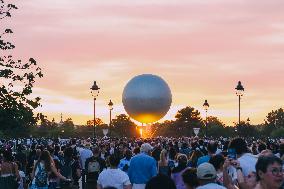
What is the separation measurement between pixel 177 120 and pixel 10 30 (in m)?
158

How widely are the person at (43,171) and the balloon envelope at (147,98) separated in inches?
3772

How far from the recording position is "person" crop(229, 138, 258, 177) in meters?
11.1

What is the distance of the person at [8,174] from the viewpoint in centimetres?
1741

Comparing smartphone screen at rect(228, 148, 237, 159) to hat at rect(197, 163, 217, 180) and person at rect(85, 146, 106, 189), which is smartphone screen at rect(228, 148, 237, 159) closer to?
hat at rect(197, 163, 217, 180)

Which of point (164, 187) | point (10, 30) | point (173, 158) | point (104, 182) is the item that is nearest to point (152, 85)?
point (10, 30)

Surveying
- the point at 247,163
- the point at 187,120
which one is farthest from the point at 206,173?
the point at 187,120

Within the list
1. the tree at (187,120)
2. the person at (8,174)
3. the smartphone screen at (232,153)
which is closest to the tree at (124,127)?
the tree at (187,120)

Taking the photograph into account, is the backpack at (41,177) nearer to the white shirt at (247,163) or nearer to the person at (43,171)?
the person at (43,171)

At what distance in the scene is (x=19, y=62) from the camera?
29750mm

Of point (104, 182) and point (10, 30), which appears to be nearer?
point (104, 182)

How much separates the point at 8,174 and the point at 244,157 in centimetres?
794

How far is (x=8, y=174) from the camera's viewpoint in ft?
58.5

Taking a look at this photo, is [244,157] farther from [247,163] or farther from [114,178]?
[114,178]

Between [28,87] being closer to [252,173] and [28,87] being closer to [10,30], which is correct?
[10,30]
